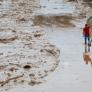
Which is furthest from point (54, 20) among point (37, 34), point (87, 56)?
point (87, 56)

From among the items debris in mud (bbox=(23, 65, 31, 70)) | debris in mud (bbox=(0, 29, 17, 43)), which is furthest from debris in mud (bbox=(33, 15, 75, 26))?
debris in mud (bbox=(23, 65, 31, 70))

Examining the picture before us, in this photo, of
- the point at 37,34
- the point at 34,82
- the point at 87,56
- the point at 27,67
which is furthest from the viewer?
the point at 37,34

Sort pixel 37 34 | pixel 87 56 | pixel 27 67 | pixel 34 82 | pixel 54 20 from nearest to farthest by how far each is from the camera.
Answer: pixel 34 82 → pixel 27 67 → pixel 87 56 → pixel 37 34 → pixel 54 20

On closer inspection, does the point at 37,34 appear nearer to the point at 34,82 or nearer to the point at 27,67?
the point at 27,67

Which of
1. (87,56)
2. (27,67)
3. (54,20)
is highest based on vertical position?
(54,20)

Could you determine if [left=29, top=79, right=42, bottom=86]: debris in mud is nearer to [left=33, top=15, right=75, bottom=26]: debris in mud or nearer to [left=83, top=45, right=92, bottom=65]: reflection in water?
[left=83, top=45, right=92, bottom=65]: reflection in water

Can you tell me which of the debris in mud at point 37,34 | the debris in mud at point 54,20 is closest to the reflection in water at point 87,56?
the debris in mud at point 37,34

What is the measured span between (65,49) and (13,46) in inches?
82.4

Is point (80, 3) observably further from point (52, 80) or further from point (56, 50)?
point (52, 80)

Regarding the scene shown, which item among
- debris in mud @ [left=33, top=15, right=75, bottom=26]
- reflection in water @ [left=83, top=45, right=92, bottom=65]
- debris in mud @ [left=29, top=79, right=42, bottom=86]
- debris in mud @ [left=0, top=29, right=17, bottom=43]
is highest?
debris in mud @ [left=33, top=15, right=75, bottom=26]

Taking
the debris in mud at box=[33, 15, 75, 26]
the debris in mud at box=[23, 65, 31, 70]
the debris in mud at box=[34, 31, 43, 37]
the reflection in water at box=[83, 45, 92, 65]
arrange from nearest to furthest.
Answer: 1. the debris in mud at box=[23, 65, 31, 70]
2. the reflection in water at box=[83, 45, 92, 65]
3. the debris in mud at box=[34, 31, 43, 37]
4. the debris in mud at box=[33, 15, 75, 26]

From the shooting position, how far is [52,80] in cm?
1038

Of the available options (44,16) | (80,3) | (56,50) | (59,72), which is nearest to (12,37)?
(56,50)

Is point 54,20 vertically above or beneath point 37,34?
above
